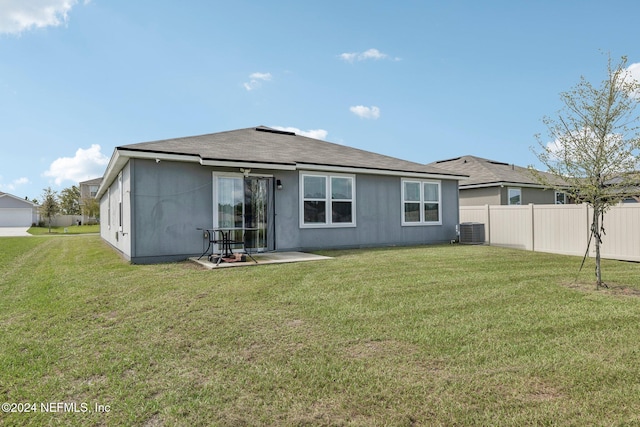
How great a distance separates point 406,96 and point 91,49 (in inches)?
448

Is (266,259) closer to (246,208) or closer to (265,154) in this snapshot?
(246,208)

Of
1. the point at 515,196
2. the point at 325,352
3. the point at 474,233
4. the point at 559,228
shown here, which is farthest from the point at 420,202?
the point at 325,352

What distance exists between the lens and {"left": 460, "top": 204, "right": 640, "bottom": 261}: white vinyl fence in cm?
927

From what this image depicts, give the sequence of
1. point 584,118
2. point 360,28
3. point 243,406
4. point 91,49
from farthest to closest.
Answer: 1. point 360,28
2. point 91,49
3. point 584,118
4. point 243,406

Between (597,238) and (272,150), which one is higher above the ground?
(272,150)

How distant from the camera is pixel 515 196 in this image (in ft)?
57.6

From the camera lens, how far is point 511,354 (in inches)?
125

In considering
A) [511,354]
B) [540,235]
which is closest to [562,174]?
[511,354]

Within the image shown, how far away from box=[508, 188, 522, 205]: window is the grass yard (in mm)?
11808

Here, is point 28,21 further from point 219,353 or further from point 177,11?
point 219,353

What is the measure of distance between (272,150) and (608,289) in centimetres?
917

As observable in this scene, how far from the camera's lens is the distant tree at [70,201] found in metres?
47.3

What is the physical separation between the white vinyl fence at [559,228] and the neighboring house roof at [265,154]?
92.6 inches

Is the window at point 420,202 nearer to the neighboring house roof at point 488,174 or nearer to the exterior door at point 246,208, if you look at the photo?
the neighboring house roof at point 488,174
